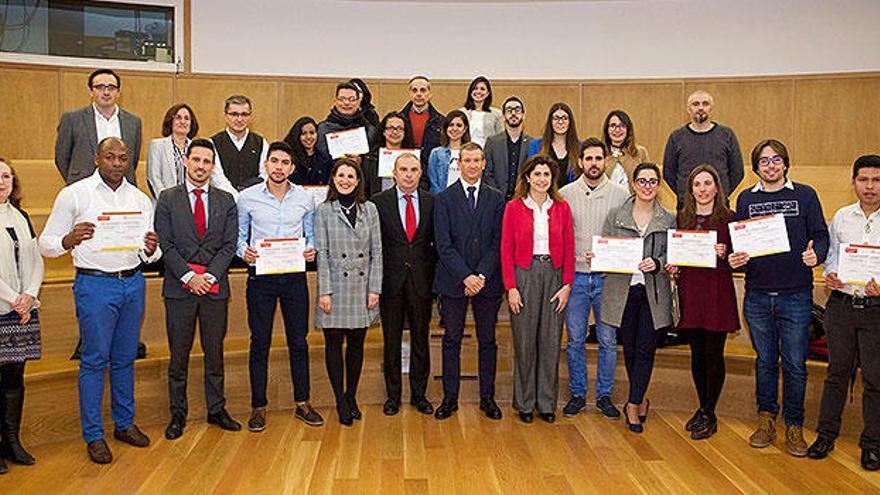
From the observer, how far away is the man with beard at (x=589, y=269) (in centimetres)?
541

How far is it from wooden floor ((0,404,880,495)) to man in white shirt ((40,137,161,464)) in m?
0.37

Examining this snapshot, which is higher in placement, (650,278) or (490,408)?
(650,278)

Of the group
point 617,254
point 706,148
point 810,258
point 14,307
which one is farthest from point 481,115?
point 14,307

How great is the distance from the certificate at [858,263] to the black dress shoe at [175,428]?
4.14 metres

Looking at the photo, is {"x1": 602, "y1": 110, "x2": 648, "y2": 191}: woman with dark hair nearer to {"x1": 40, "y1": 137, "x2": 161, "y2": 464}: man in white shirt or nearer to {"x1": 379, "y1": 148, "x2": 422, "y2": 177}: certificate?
{"x1": 379, "y1": 148, "x2": 422, "y2": 177}: certificate

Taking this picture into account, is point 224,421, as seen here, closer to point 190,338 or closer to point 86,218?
point 190,338

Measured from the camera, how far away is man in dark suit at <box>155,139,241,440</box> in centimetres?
490

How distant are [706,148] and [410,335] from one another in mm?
2654

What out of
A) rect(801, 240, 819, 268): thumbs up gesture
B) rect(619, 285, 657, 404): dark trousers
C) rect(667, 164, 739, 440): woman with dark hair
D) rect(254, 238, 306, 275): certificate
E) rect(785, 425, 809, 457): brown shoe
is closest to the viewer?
rect(801, 240, 819, 268): thumbs up gesture

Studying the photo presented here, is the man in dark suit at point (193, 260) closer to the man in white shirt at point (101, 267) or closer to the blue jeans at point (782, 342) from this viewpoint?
the man in white shirt at point (101, 267)

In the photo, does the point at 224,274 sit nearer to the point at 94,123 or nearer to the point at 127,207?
the point at 127,207

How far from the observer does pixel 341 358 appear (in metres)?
5.45

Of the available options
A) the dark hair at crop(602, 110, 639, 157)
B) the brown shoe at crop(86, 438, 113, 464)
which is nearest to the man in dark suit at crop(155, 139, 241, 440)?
the brown shoe at crop(86, 438, 113, 464)

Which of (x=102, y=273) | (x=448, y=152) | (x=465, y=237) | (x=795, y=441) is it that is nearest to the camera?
(x=102, y=273)
